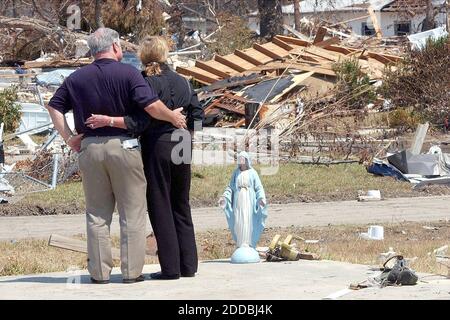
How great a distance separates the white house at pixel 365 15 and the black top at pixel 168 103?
43864mm

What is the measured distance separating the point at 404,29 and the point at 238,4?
11.0 meters

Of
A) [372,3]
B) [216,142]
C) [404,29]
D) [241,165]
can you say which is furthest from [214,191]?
[372,3]

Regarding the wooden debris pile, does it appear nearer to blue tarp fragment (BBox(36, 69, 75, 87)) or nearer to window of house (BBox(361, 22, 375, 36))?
blue tarp fragment (BBox(36, 69, 75, 87))

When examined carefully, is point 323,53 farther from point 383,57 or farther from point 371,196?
point 371,196

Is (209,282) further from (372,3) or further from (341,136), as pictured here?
(372,3)

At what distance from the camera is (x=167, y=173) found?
29.2ft

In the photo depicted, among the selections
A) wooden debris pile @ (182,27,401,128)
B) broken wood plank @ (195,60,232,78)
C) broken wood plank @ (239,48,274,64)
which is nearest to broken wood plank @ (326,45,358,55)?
wooden debris pile @ (182,27,401,128)

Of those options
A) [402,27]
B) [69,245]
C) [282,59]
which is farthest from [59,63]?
[69,245]

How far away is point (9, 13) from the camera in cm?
5791

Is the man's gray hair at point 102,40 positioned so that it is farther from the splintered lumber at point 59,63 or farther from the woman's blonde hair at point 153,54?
the splintered lumber at point 59,63

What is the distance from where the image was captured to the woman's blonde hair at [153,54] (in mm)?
8945

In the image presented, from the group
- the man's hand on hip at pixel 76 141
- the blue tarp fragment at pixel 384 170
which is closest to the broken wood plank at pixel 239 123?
the blue tarp fragment at pixel 384 170

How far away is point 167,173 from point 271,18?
34.3m

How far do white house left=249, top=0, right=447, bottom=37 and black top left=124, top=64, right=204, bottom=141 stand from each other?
43864 mm
